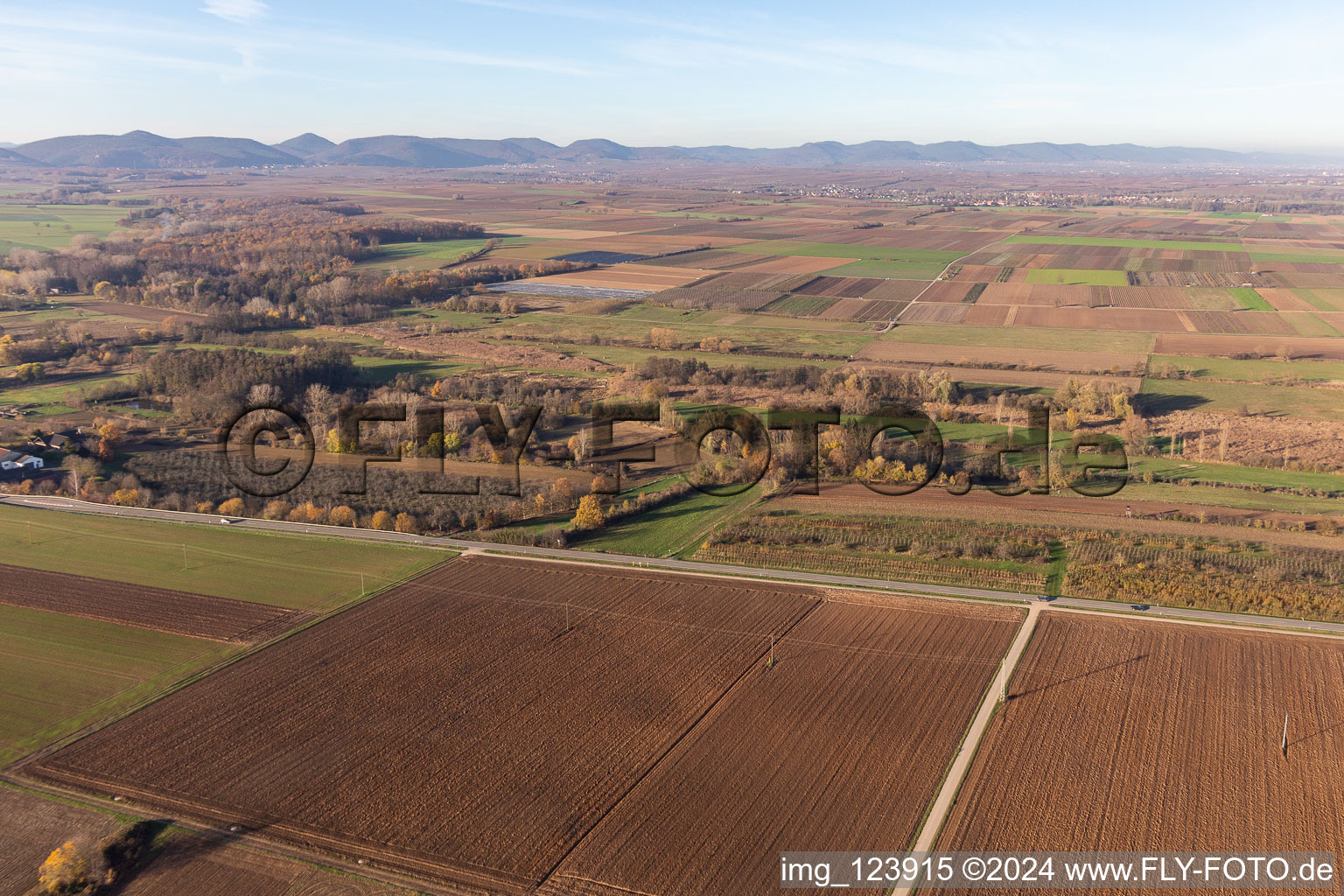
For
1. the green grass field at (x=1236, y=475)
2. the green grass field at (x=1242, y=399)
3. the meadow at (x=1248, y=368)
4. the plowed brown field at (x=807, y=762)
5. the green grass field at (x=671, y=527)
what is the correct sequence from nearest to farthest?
the plowed brown field at (x=807, y=762) < the green grass field at (x=671, y=527) < the green grass field at (x=1236, y=475) < the green grass field at (x=1242, y=399) < the meadow at (x=1248, y=368)

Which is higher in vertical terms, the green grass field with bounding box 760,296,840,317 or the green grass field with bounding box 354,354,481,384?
the green grass field with bounding box 760,296,840,317

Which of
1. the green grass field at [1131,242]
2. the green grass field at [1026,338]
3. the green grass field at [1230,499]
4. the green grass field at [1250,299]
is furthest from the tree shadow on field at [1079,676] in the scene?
the green grass field at [1131,242]

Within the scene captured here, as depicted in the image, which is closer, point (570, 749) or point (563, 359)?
point (570, 749)

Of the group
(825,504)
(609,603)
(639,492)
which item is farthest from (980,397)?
(609,603)

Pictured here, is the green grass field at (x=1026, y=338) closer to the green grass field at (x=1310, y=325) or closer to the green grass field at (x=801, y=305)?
the green grass field at (x=801, y=305)

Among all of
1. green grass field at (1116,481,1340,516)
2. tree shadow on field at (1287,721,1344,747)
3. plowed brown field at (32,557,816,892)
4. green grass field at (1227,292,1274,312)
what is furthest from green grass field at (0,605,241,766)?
green grass field at (1227,292,1274,312)

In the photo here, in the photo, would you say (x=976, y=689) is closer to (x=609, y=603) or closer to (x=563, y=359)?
(x=609, y=603)

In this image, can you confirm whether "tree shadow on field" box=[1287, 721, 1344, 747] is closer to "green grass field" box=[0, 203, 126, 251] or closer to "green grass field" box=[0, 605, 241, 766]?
"green grass field" box=[0, 605, 241, 766]
